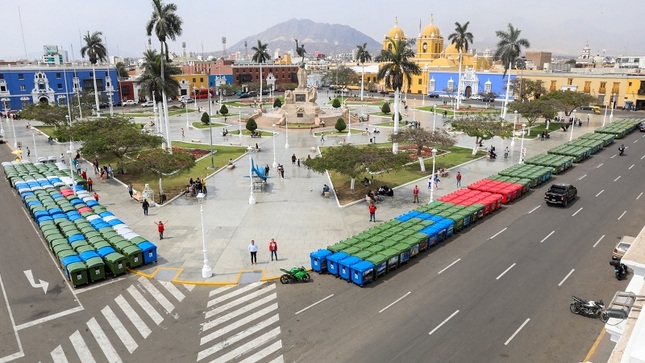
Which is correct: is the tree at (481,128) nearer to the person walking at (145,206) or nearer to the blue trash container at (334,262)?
the blue trash container at (334,262)

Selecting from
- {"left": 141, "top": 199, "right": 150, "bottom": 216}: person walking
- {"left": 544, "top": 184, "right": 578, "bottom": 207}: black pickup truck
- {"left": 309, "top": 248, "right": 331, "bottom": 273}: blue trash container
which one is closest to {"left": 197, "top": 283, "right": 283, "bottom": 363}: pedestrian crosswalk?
{"left": 309, "top": 248, "right": 331, "bottom": 273}: blue trash container

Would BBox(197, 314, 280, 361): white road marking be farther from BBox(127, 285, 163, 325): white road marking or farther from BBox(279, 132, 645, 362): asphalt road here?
BBox(127, 285, 163, 325): white road marking

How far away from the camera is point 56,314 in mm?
19812

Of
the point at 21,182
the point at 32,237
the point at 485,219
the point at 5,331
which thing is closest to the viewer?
the point at 5,331

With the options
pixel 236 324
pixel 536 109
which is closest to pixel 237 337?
pixel 236 324

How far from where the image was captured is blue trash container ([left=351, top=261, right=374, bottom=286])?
21.5m

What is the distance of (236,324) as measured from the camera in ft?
61.8

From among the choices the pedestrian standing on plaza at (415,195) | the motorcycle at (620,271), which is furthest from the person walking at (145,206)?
the motorcycle at (620,271)

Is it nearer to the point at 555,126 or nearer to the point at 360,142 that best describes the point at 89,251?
the point at 360,142

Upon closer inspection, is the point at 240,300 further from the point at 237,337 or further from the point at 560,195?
the point at 560,195

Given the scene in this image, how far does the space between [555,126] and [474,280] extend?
5979 cm

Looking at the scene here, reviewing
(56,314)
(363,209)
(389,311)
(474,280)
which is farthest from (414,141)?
(56,314)

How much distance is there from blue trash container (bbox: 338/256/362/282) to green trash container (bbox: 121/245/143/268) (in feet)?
34.9

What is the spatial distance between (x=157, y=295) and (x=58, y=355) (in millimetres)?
4995
